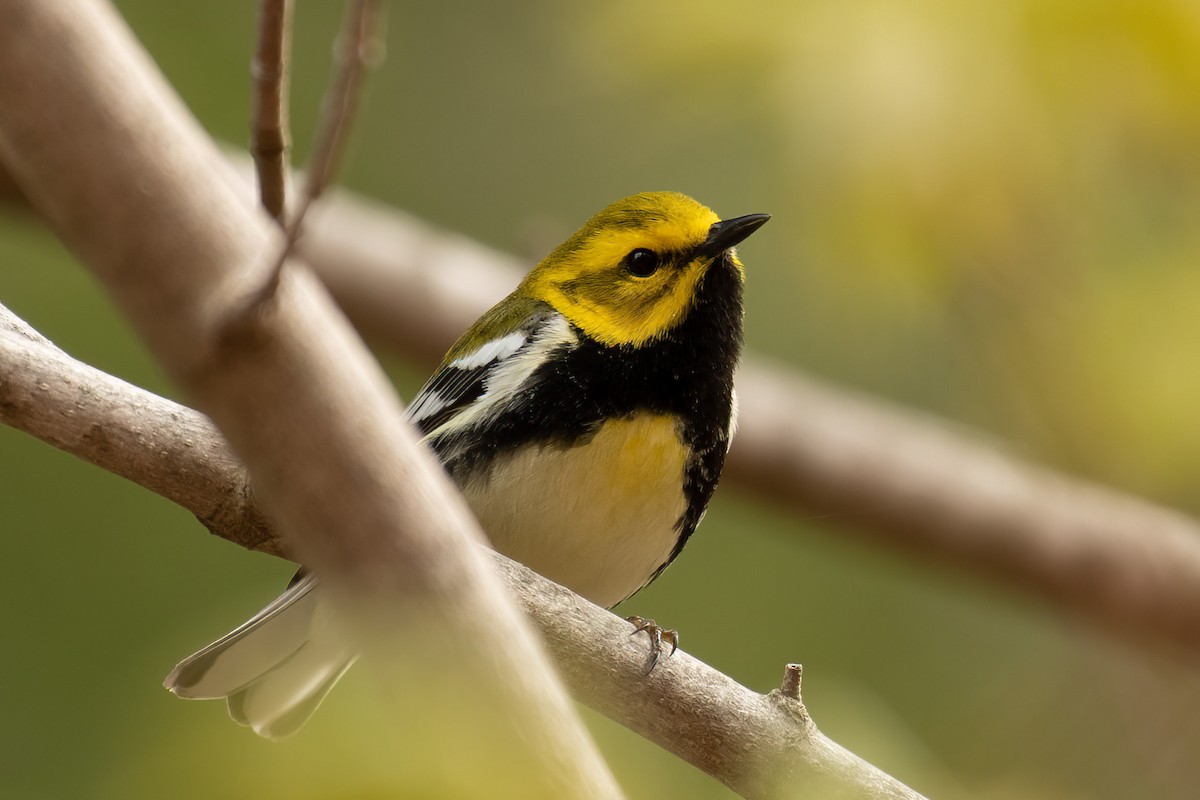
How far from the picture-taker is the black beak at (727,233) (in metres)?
2.58

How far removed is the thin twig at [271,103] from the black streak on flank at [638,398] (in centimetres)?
70

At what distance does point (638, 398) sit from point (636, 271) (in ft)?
1.32

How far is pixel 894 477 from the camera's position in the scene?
3377 millimetres

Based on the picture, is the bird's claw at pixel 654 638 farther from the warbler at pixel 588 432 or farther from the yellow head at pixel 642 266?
the yellow head at pixel 642 266

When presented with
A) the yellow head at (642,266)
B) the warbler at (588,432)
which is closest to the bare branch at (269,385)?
the warbler at (588,432)

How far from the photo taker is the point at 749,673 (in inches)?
218

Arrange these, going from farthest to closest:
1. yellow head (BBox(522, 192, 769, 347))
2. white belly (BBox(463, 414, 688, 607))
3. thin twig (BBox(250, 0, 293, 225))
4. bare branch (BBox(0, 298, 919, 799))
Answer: yellow head (BBox(522, 192, 769, 347)), white belly (BBox(463, 414, 688, 607)), bare branch (BBox(0, 298, 919, 799)), thin twig (BBox(250, 0, 293, 225))

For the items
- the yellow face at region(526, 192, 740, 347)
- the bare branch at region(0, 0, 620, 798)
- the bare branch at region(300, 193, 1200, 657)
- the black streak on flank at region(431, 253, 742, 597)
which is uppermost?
the bare branch at region(300, 193, 1200, 657)

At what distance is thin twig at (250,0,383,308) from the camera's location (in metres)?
1.16

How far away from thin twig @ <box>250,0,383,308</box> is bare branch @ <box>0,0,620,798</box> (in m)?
0.04

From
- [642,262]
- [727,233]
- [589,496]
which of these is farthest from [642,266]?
[589,496]

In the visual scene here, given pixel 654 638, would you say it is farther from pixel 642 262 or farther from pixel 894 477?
pixel 894 477

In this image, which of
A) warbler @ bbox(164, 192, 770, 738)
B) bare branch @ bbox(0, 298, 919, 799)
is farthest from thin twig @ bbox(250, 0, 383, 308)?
warbler @ bbox(164, 192, 770, 738)

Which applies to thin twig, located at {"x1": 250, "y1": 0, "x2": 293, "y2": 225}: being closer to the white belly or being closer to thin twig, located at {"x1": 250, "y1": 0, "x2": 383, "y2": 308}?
thin twig, located at {"x1": 250, "y1": 0, "x2": 383, "y2": 308}
